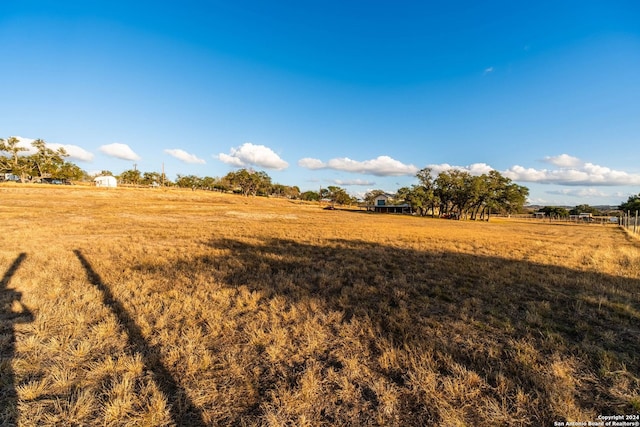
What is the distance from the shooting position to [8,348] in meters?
3.96

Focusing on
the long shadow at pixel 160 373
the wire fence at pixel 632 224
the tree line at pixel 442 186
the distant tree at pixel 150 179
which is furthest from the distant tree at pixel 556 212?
the distant tree at pixel 150 179

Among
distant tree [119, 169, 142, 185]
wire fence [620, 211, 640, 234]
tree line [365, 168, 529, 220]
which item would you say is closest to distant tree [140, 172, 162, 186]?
distant tree [119, 169, 142, 185]

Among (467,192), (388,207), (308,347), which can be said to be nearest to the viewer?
(308,347)

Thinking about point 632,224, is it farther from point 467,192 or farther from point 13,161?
point 13,161

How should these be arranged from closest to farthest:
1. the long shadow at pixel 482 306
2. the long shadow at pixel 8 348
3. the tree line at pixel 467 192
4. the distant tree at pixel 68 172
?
the long shadow at pixel 8 348 → the long shadow at pixel 482 306 → the tree line at pixel 467 192 → the distant tree at pixel 68 172

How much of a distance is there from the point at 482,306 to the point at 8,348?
8.77 m

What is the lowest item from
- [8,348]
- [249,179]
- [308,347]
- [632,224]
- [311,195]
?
[8,348]

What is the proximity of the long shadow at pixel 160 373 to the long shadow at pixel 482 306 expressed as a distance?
2.37ft

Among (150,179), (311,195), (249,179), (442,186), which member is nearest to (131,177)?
(150,179)

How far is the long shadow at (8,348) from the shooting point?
9.14 ft

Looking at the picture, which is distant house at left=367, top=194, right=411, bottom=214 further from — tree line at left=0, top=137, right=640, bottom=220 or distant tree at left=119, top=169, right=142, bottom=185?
distant tree at left=119, top=169, right=142, bottom=185

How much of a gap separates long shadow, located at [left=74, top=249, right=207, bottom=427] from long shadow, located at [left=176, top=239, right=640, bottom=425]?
2.37 ft

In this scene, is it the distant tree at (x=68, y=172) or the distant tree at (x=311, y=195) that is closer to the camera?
the distant tree at (x=68, y=172)

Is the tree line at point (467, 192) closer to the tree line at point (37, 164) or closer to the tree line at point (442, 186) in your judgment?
the tree line at point (442, 186)
